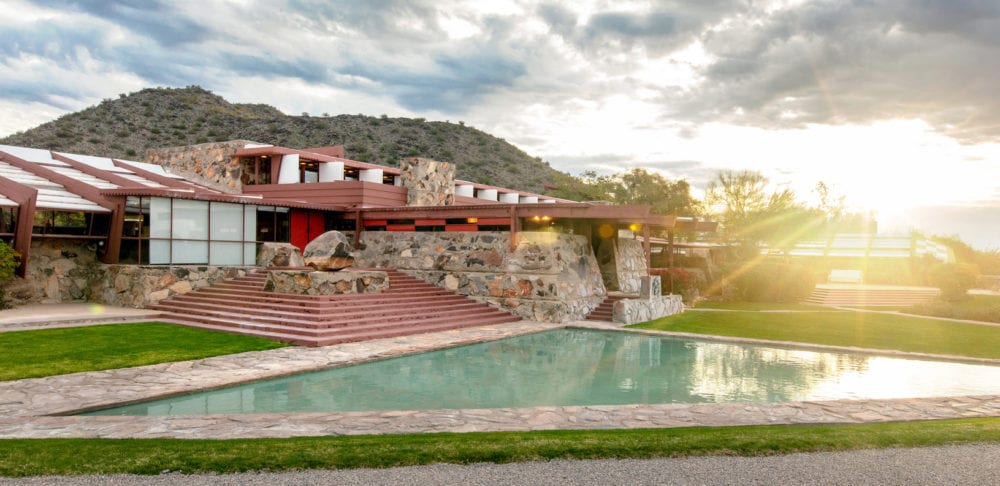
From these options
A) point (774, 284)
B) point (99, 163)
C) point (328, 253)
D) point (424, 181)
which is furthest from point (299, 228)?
point (774, 284)

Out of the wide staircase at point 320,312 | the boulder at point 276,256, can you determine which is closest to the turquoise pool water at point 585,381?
the wide staircase at point 320,312

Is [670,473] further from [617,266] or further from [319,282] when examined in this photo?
[617,266]

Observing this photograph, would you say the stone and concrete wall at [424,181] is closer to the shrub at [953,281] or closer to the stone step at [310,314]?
the stone step at [310,314]

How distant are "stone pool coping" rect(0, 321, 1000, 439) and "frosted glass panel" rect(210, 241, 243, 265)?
34.8ft

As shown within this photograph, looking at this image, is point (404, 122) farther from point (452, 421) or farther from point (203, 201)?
point (452, 421)

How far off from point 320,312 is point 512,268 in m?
7.78

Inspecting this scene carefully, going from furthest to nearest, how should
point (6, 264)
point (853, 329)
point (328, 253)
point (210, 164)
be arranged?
1. point (210, 164)
2. point (853, 329)
3. point (328, 253)
4. point (6, 264)

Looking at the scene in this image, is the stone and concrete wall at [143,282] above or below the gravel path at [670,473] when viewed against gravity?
above

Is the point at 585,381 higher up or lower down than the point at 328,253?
lower down

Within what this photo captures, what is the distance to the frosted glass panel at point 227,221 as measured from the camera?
21828mm

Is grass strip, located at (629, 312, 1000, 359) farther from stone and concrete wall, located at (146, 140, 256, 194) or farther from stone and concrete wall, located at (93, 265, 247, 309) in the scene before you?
stone and concrete wall, located at (146, 140, 256, 194)

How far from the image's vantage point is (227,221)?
2223 cm

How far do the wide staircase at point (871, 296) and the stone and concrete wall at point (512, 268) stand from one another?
15266mm

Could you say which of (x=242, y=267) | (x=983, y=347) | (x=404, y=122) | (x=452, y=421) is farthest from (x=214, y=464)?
(x=404, y=122)
